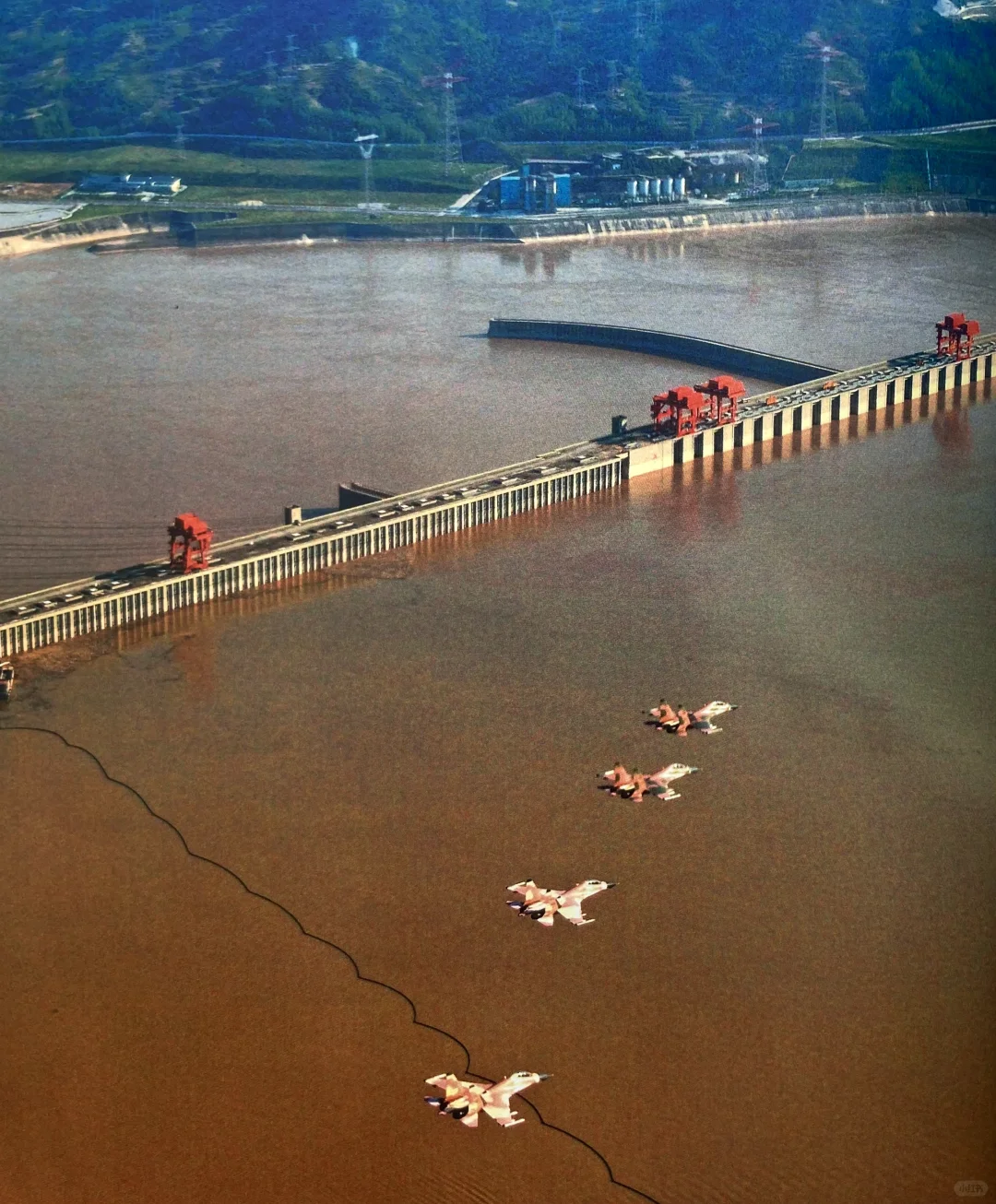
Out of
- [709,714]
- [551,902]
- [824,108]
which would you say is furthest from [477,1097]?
[824,108]

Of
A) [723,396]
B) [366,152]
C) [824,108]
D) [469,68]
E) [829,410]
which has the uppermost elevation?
[469,68]

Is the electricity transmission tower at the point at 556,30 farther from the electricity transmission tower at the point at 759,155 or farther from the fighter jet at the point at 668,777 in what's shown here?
the fighter jet at the point at 668,777

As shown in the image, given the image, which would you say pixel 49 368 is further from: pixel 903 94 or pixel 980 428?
pixel 903 94

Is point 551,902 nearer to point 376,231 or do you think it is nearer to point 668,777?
point 668,777

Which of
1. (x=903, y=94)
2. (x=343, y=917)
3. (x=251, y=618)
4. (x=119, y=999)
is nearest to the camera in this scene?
(x=119, y=999)

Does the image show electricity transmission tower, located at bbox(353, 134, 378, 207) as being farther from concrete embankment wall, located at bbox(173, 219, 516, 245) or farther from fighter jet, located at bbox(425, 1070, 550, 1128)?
fighter jet, located at bbox(425, 1070, 550, 1128)

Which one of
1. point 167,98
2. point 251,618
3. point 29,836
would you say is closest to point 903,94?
point 167,98
